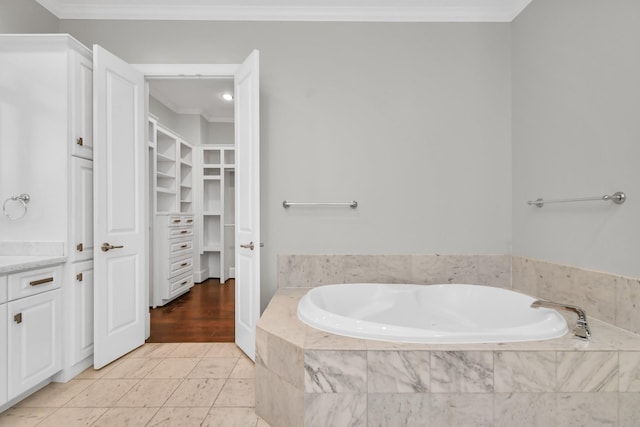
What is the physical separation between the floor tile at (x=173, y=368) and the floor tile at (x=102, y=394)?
0.44 feet

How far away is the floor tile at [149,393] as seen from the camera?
5.68 feet

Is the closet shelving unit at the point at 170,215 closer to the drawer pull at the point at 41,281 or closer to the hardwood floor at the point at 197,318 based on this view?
the hardwood floor at the point at 197,318

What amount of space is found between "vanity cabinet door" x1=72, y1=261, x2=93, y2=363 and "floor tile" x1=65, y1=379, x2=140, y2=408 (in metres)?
0.26

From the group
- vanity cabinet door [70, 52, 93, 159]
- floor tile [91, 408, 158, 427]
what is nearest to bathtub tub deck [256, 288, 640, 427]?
floor tile [91, 408, 158, 427]

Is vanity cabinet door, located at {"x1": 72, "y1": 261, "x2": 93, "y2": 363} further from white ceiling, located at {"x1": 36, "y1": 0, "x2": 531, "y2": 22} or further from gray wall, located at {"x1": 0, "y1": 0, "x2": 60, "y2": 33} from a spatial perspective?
white ceiling, located at {"x1": 36, "y1": 0, "x2": 531, "y2": 22}

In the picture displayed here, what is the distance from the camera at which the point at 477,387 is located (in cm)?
127

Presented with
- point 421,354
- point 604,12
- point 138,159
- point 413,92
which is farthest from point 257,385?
point 604,12

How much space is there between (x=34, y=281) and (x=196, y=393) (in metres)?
1.11

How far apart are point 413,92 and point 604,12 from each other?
1125 millimetres

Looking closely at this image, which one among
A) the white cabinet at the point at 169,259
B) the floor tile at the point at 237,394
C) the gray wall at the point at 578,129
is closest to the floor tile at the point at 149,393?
the floor tile at the point at 237,394

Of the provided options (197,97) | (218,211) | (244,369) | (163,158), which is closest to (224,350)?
(244,369)

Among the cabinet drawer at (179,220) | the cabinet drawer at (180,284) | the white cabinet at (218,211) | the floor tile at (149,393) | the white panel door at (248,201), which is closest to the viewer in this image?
the floor tile at (149,393)

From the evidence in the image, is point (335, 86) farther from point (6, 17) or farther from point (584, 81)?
point (6, 17)

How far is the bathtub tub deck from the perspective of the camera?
4.14 feet
